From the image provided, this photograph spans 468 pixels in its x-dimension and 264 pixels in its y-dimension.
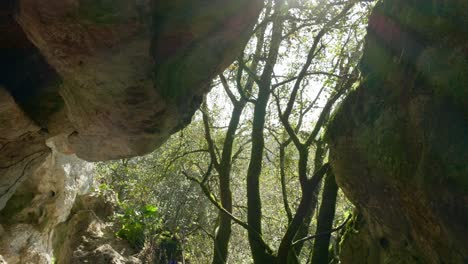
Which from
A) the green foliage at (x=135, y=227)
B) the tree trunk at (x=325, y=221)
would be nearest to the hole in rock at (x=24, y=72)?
the tree trunk at (x=325, y=221)

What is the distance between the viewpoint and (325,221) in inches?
349

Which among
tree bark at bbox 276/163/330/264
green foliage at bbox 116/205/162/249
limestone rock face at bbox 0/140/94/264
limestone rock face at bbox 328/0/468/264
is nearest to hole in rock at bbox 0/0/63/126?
limestone rock face at bbox 0/140/94/264

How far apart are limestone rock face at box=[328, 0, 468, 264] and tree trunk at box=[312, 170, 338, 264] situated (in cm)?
228

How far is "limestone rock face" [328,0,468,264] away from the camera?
4168 millimetres

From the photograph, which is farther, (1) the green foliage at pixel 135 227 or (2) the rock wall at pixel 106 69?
(1) the green foliage at pixel 135 227

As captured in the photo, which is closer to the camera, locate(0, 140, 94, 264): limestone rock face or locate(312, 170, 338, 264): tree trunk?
locate(312, 170, 338, 264): tree trunk

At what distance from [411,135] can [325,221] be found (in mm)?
4603

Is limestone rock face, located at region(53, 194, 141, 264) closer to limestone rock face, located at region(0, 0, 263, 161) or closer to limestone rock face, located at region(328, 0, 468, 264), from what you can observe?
limestone rock face, located at region(0, 0, 263, 161)

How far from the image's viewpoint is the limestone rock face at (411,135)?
4.17m

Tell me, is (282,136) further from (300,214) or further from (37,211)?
(37,211)

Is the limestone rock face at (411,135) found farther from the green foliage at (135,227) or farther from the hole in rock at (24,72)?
the green foliage at (135,227)

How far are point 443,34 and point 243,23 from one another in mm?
2598

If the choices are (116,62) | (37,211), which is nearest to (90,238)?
(37,211)

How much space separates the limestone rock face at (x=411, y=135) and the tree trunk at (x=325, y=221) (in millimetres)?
2285
